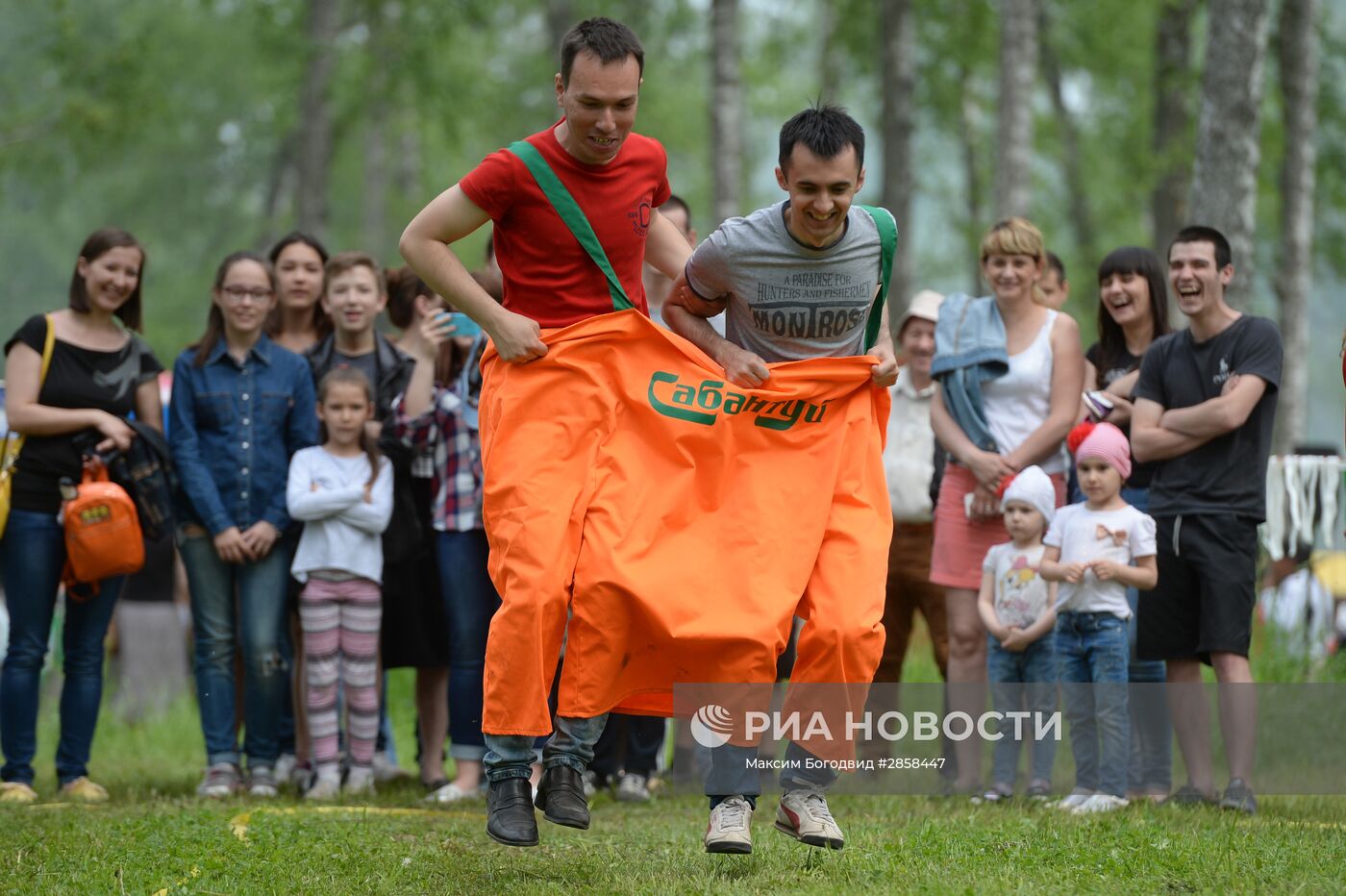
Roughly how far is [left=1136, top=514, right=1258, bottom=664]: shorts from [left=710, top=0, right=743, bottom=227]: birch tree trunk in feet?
35.8

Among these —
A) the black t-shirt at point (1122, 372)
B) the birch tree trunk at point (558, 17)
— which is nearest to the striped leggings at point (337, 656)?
the black t-shirt at point (1122, 372)

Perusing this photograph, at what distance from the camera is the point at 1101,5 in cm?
2638

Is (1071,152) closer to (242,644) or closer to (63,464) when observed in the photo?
(242,644)

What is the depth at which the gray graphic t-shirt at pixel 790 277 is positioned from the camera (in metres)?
5.55

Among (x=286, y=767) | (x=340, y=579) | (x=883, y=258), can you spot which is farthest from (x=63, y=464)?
(x=883, y=258)

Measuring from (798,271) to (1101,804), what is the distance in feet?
9.76

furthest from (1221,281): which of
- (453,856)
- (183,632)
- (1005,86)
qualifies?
(1005,86)

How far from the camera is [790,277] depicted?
18.3ft

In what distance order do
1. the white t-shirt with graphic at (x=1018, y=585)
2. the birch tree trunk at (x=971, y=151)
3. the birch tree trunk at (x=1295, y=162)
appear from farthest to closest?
the birch tree trunk at (x=971, y=151)
the birch tree trunk at (x=1295, y=162)
the white t-shirt with graphic at (x=1018, y=585)

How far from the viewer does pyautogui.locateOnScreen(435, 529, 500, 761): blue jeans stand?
25.9 feet

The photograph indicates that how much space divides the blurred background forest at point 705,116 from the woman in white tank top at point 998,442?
449 centimetres

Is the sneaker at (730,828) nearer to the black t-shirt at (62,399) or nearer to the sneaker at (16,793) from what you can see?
the sneaker at (16,793)

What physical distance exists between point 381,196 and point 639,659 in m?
31.4

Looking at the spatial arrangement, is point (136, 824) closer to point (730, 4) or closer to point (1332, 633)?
point (1332, 633)
